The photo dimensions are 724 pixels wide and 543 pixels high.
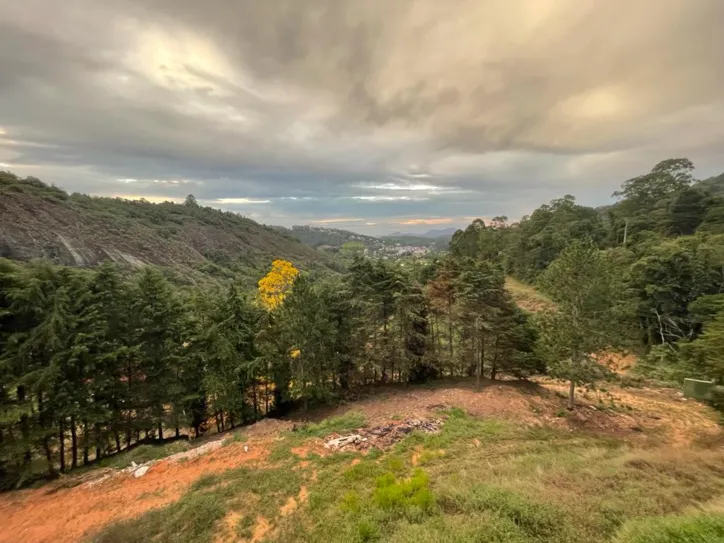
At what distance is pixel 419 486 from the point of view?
846 cm

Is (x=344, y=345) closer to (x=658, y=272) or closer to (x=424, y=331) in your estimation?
(x=424, y=331)

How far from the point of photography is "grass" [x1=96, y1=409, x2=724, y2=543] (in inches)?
249

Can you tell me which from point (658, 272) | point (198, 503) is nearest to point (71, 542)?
point (198, 503)

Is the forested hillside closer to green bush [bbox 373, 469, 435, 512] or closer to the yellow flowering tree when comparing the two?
green bush [bbox 373, 469, 435, 512]

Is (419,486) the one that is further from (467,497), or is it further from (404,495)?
(467,497)

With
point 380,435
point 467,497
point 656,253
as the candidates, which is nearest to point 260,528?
point 467,497

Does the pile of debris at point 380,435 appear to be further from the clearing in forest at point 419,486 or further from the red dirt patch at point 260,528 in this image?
the red dirt patch at point 260,528

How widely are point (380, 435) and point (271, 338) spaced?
902cm

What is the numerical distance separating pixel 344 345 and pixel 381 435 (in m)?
8.46

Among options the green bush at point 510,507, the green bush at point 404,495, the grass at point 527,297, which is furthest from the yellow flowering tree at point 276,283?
the grass at point 527,297

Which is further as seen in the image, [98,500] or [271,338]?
[271,338]

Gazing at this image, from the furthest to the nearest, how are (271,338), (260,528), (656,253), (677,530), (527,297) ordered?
(527,297)
(656,253)
(271,338)
(260,528)
(677,530)

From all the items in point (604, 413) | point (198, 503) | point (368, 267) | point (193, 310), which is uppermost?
point (368, 267)

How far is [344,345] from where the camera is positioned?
69.7 feet
